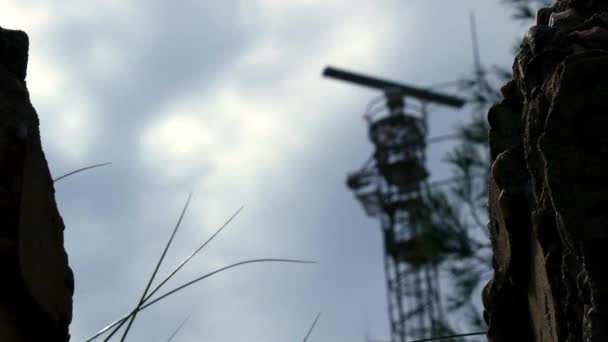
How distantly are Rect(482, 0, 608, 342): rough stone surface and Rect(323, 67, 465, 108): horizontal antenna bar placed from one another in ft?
53.3

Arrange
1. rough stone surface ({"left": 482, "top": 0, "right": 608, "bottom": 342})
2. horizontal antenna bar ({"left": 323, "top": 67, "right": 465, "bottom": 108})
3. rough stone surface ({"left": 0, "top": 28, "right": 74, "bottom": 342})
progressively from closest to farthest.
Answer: rough stone surface ({"left": 482, "top": 0, "right": 608, "bottom": 342})
rough stone surface ({"left": 0, "top": 28, "right": 74, "bottom": 342})
horizontal antenna bar ({"left": 323, "top": 67, "right": 465, "bottom": 108})

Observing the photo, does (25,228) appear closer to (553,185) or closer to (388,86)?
(553,185)

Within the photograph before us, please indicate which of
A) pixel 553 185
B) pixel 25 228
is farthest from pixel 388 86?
pixel 553 185

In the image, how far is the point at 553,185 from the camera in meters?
1.98

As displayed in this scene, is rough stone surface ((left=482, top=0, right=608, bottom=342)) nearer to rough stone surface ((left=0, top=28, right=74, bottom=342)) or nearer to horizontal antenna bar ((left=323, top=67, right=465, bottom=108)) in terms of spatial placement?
rough stone surface ((left=0, top=28, right=74, bottom=342))

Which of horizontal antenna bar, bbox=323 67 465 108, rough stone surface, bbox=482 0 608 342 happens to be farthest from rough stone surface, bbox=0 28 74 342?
horizontal antenna bar, bbox=323 67 465 108

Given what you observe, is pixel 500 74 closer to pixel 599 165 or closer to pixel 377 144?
pixel 599 165

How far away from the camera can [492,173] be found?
2.40 m

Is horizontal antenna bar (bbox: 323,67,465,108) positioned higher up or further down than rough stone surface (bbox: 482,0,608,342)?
higher up

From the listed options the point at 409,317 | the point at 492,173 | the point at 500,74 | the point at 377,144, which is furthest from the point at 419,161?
the point at 492,173

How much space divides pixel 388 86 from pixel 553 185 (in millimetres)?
18172

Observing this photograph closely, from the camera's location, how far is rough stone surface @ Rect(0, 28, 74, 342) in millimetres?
2334

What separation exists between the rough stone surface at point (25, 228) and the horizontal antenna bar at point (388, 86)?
53.5ft

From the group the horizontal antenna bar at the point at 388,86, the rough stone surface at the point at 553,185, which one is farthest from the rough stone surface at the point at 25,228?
the horizontal antenna bar at the point at 388,86
